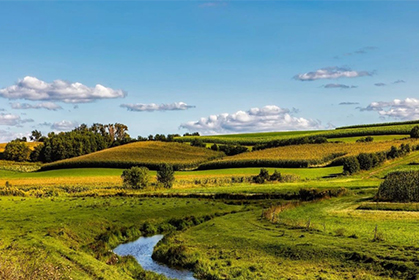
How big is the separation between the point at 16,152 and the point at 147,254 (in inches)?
6453

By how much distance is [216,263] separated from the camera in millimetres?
34094

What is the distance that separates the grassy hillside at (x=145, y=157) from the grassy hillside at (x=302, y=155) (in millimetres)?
13532

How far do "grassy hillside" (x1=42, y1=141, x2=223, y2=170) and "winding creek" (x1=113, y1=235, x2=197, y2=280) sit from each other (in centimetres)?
10522

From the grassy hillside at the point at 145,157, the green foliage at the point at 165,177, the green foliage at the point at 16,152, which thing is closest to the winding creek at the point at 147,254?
the green foliage at the point at 165,177

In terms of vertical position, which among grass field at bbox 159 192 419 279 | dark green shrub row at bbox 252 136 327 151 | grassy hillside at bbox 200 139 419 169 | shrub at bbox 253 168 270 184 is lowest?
shrub at bbox 253 168 270 184

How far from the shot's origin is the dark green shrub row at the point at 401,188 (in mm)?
62531

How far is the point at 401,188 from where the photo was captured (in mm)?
63406

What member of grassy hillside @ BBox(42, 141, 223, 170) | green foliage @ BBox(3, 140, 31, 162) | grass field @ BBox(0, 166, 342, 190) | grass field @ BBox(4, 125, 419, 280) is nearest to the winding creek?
grass field @ BBox(4, 125, 419, 280)

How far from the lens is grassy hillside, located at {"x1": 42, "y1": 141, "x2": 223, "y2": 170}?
518 feet

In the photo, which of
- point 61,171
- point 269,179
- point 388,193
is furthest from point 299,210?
point 61,171

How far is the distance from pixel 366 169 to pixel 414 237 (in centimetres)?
8491

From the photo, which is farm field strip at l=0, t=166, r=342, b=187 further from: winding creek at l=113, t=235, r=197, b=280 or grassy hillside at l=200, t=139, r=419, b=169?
winding creek at l=113, t=235, r=197, b=280

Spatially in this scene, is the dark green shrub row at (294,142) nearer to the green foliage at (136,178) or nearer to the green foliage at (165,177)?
the green foliage at (165,177)

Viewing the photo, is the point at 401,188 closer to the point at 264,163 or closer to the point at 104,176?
the point at 264,163
